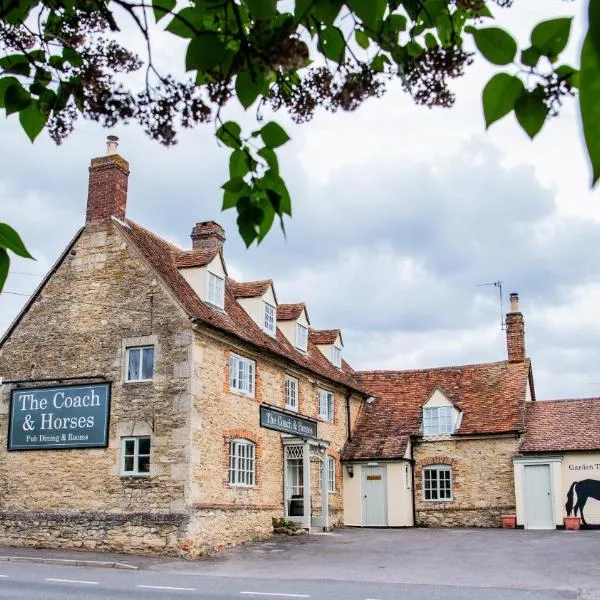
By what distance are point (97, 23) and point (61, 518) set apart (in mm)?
19652

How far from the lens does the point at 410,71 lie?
Result: 2480 mm

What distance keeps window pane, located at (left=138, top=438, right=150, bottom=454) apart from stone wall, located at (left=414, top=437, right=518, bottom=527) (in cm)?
1297

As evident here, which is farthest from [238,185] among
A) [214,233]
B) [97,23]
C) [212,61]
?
[214,233]

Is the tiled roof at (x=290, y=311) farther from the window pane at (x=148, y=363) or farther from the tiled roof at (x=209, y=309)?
the window pane at (x=148, y=363)

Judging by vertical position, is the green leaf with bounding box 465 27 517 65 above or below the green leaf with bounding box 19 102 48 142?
below

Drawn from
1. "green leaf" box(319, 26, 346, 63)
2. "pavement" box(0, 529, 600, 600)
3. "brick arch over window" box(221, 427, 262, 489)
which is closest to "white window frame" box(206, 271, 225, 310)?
"brick arch over window" box(221, 427, 262, 489)

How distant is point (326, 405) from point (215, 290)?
25.7ft

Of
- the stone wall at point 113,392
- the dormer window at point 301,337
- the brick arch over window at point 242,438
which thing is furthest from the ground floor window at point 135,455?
the dormer window at point 301,337

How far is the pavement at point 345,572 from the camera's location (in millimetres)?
13641

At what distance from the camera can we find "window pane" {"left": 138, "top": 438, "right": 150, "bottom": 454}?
67.5 feet

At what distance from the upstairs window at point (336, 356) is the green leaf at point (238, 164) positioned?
30.4 m

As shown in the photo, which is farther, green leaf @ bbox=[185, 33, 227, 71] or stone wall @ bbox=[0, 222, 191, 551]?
stone wall @ bbox=[0, 222, 191, 551]

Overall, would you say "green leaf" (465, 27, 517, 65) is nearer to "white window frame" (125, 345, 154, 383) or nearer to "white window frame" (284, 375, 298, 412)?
"white window frame" (125, 345, 154, 383)

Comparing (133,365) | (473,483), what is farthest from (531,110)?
(473,483)
